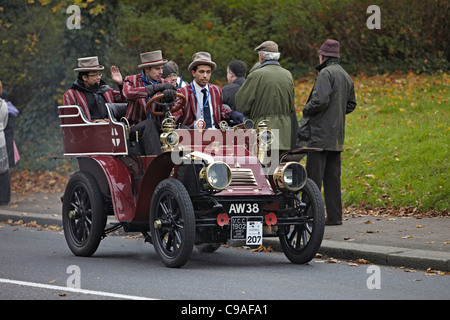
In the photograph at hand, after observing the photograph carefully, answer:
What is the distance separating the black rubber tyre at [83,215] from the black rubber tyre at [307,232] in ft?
7.04

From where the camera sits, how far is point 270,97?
35.5 ft

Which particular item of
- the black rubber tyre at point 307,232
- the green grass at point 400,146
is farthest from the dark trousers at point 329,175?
the black rubber tyre at point 307,232

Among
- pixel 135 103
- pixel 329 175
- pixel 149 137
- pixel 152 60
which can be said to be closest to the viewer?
pixel 149 137

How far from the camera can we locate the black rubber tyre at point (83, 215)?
395 inches

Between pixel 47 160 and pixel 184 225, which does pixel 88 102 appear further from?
pixel 47 160

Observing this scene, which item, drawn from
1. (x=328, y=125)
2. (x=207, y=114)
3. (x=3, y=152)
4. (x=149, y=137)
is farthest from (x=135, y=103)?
(x=3, y=152)

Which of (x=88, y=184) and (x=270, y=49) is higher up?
(x=270, y=49)

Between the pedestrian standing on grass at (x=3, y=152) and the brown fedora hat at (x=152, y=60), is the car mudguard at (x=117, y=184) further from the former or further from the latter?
the pedestrian standing on grass at (x=3, y=152)

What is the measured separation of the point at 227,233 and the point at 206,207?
46cm

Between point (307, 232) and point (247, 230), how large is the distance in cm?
75

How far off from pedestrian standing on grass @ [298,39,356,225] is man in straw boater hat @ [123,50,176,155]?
234cm

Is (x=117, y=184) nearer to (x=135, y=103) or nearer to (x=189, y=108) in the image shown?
(x=135, y=103)
